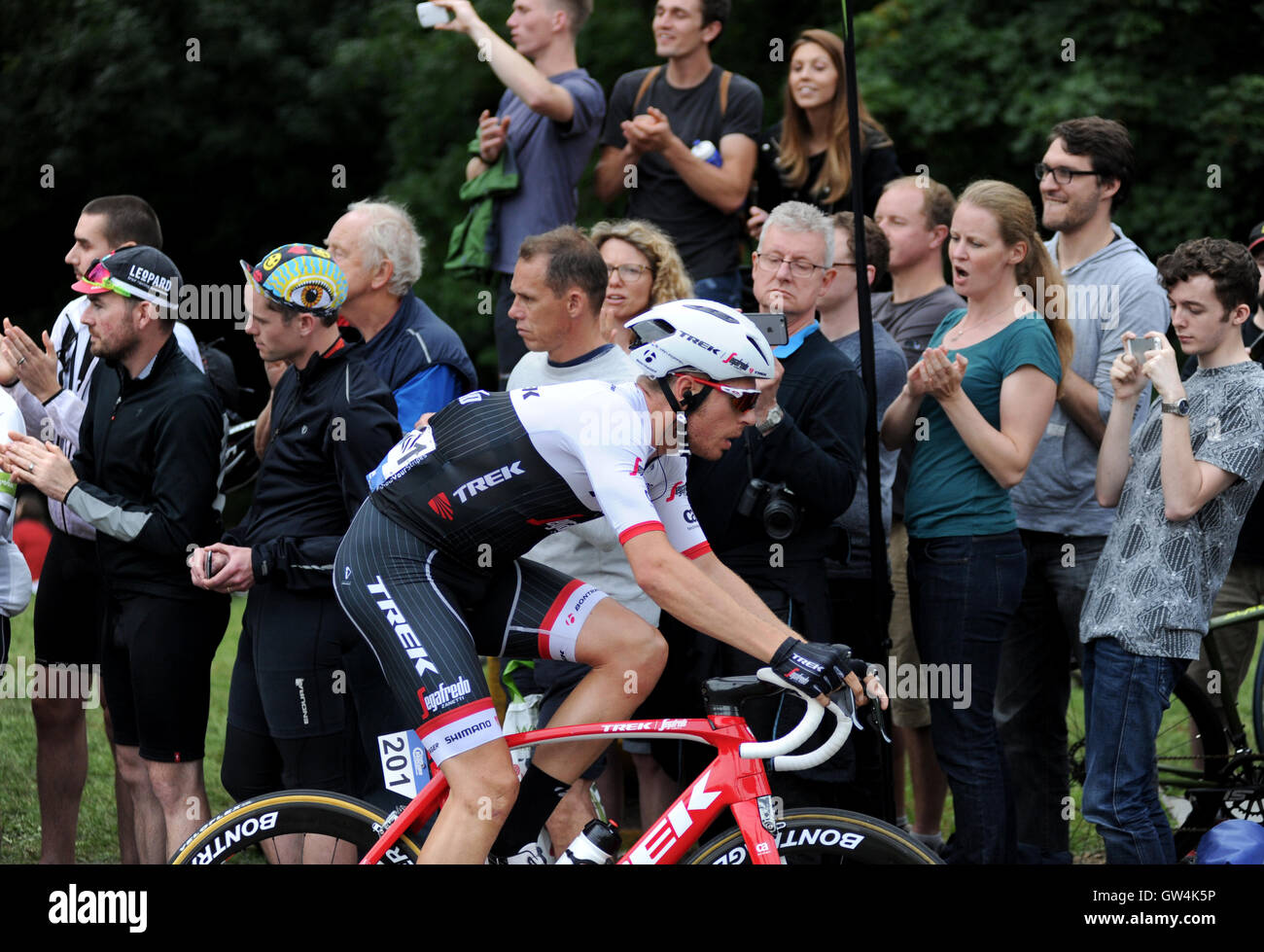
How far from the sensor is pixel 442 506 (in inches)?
160

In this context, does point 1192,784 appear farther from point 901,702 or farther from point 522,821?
point 522,821

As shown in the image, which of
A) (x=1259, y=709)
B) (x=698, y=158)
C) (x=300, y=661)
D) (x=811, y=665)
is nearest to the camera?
(x=811, y=665)

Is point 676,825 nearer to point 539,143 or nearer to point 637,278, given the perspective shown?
point 637,278

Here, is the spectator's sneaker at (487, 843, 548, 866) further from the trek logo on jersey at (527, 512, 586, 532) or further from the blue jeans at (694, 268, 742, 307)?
the blue jeans at (694, 268, 742, 307)

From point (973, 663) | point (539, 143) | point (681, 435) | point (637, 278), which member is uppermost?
point (539, 143)

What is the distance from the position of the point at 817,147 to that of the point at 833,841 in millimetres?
3628

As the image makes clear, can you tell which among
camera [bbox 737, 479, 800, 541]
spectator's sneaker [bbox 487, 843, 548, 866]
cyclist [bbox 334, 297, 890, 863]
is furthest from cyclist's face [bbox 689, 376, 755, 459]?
spectator's sneaker [bbox 487, 843, 548, 866]

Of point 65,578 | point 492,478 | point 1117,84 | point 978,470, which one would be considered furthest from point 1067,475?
point 1117,84

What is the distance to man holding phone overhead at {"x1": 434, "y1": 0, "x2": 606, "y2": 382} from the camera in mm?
6684

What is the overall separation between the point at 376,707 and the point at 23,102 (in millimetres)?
12307

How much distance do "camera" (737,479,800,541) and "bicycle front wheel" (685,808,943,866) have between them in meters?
1.15

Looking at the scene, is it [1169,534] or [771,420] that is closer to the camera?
[1169,534]

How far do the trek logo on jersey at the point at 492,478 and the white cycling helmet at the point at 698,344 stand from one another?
43cm
